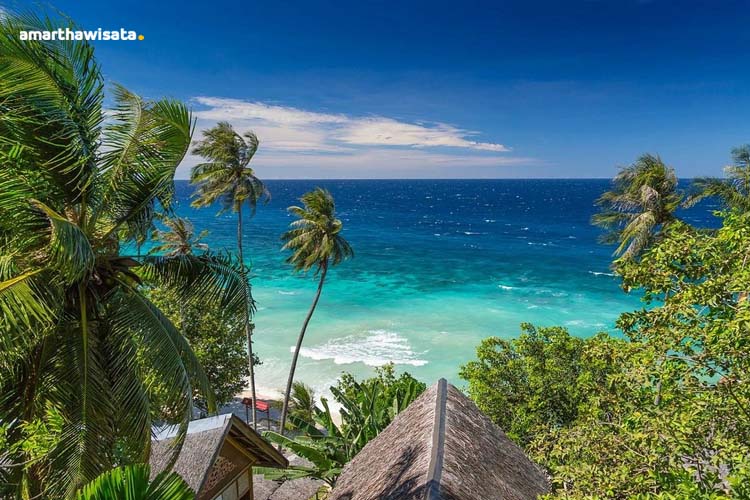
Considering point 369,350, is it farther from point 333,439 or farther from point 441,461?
point 441,461

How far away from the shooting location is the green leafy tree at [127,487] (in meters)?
2.07

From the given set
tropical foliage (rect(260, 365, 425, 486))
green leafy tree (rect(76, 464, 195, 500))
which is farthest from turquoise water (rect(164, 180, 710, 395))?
green leafy tree (rect(76, 464, 195, 500))

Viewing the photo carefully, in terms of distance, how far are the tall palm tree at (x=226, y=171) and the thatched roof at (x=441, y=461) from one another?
1050 cm

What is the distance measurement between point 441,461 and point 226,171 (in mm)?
15221

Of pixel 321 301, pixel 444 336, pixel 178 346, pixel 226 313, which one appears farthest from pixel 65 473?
pixel 321 301

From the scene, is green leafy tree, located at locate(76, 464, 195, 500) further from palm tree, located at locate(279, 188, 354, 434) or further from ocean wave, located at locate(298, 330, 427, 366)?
ocean wave, located at locate(298, 330, 427, 366)

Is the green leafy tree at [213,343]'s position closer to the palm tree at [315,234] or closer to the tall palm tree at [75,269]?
the palm tree at [315,234]

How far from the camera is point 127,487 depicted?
2.09 meters

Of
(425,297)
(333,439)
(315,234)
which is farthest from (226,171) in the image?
(425,297)

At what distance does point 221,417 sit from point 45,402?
3.96m

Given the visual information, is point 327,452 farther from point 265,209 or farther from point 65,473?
point 265,209

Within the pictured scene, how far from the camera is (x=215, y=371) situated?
17953mm

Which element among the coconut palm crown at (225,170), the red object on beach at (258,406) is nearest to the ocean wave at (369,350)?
the red object on beach at (258,406)

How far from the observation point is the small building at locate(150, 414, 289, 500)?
25.6ft
